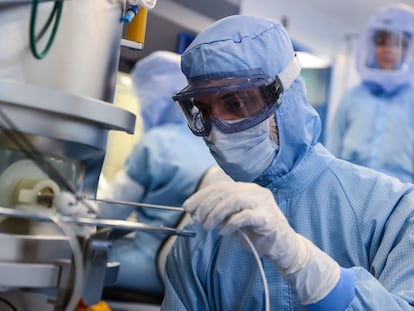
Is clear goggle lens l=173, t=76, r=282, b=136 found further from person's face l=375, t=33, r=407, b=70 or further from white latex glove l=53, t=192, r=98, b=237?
person's face l=375, t=33, r=407, b=70

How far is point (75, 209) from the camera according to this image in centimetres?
87

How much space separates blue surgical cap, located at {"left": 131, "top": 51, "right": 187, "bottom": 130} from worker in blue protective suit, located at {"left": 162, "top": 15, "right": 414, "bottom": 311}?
1.39 meters

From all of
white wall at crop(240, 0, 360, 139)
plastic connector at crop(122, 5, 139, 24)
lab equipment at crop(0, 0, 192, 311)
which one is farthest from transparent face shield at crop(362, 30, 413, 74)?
lab equipment at crop(0, 0, 192, 311)

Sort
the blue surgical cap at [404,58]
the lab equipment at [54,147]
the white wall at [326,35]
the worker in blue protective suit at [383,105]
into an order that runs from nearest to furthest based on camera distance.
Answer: the lab equipment at [54,147]
the worker in blue protective suit at [383,105]
the blue surgical cap at [404,58]
the white wall at [326,35]

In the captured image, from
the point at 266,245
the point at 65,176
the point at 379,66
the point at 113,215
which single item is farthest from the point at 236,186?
the point at 379,66

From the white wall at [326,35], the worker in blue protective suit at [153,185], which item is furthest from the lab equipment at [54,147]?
the white wall at [326,35]

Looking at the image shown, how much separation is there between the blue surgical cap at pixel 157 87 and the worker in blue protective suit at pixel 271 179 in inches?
54.9

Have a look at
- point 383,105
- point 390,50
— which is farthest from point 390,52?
point 383,105

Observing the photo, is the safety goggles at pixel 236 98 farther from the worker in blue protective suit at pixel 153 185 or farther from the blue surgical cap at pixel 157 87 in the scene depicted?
the blue surgical cap at pixel 157 87

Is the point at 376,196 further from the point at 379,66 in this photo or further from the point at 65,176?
the point at 379,66

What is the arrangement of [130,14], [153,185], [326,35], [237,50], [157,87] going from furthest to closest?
1. [326,35]
2. [157,87]
3. [153,185]
4. [237,50]
5. [130,14]

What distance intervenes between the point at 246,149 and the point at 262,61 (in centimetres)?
16

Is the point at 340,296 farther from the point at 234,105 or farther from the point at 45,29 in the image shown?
the point at 45,29

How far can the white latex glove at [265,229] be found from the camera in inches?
34.8
